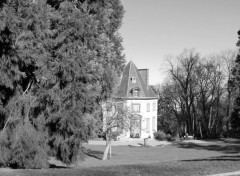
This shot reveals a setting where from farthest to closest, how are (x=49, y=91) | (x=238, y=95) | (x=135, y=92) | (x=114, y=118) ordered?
(x=135, y=92), (x=238, y=95), (x=114, y=118), (x=49, y=91)

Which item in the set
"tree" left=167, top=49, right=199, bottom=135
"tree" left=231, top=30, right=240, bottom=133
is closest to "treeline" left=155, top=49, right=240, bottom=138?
"tree" left=167, top=49, right=199, bottom=135

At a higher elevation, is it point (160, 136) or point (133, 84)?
point (133, 84)

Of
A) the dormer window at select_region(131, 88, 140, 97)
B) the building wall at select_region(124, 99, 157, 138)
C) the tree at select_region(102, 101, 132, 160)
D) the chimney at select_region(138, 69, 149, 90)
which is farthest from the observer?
the chimney at select_region(138, 69, 149, 90)

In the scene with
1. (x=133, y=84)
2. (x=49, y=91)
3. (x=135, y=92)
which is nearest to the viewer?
(x=49, y=91)

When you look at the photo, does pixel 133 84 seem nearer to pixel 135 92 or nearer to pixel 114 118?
pixel 135 92

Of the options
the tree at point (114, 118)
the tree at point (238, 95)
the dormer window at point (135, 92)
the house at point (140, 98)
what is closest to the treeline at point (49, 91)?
the tree at point (114, 118)

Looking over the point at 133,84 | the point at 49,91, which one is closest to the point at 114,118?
the point at 49,91

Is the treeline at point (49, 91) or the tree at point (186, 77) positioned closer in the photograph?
the treeline at point (49, 91)

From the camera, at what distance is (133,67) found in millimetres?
48438

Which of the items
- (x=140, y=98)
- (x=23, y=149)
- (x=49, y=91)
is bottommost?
(x=23, y=149)

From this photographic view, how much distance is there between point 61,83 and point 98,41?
334cm

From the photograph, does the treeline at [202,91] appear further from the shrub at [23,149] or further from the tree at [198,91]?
the shrub at [23,149]

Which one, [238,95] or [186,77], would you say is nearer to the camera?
[238,95]

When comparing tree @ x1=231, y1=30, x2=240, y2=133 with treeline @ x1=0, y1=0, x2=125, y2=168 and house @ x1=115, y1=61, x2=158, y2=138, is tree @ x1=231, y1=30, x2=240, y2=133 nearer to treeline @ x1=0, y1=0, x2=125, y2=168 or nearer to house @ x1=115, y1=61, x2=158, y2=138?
treeline @ x1=0, y1=0, x2=125, y2=168
